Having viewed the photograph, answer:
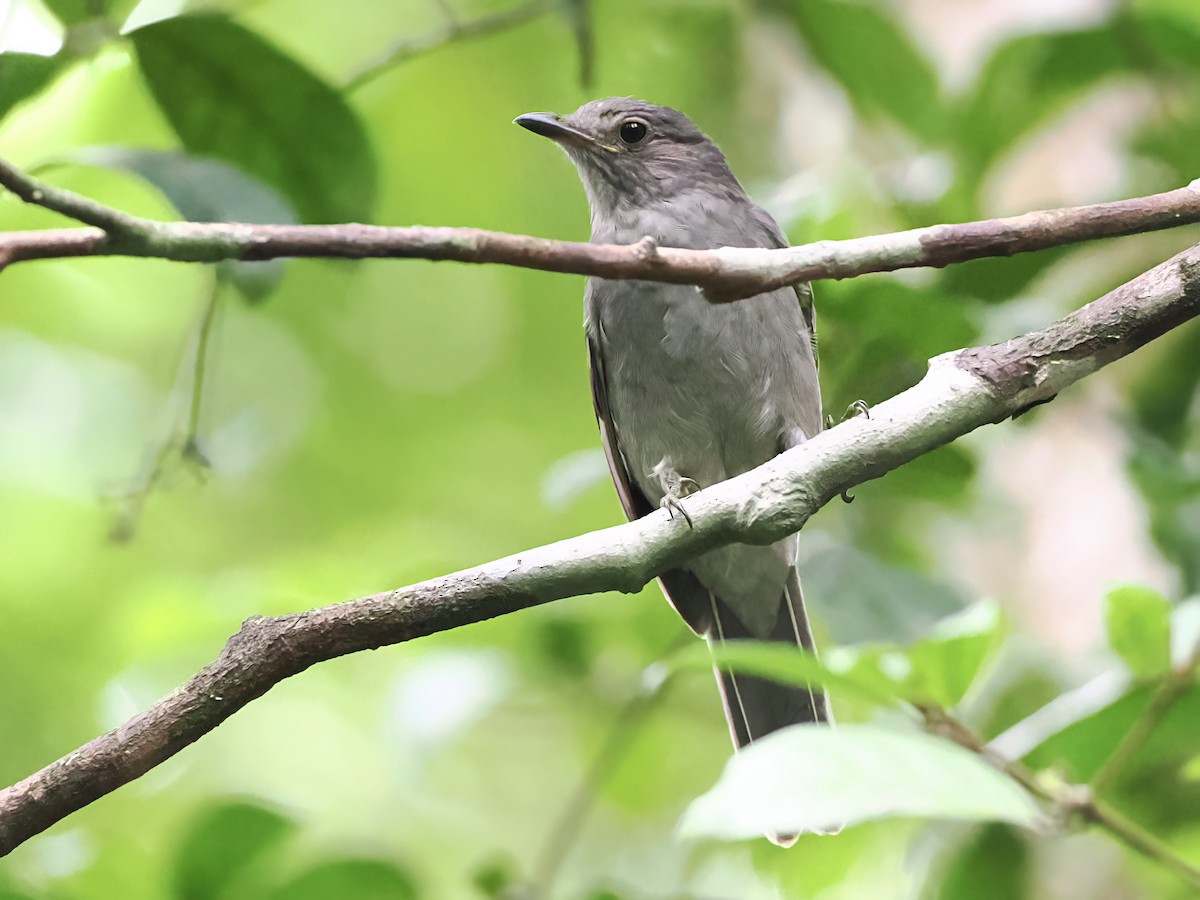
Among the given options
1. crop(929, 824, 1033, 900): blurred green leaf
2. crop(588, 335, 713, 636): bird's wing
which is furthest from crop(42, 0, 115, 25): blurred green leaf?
crop(929, 824, 1033, 900): blurred green leaf

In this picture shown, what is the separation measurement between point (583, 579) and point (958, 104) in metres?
2.75

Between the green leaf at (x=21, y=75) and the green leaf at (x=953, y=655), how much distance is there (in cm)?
215

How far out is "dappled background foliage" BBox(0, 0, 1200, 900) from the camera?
3006mm

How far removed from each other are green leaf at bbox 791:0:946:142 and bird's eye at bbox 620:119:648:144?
695 mm

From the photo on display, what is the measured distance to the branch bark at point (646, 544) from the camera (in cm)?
190

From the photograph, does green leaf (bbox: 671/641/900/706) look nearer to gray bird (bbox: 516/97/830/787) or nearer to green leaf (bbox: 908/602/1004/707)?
green leaf (bbox: 908/602/1004/707)

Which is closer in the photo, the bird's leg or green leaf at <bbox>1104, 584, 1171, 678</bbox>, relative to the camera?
green leaf at <bbox>1104, 584, 1171, 678</bbox>

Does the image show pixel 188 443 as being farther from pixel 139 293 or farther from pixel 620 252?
pixel 139 293

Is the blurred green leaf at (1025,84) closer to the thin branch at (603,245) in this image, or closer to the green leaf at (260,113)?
the green leaf at (260,113)

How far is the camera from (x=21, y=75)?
2758mm

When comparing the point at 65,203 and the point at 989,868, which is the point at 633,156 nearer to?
the point at 989,868

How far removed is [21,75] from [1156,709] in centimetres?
267

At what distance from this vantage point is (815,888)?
349cm

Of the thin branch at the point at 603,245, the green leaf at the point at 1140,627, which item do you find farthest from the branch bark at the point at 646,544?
the green leaf at the point at 1140,627
